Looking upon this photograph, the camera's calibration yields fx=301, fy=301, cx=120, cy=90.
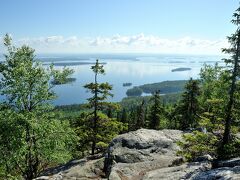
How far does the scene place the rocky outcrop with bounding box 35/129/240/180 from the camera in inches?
795

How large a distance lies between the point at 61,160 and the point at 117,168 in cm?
487

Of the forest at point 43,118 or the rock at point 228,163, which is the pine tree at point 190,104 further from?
the rock at point 228,163

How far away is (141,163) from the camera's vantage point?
26.4 m

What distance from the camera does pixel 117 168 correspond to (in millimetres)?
24422

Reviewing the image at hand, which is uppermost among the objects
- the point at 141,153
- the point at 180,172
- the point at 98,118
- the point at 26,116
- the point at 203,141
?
the point at 26,116

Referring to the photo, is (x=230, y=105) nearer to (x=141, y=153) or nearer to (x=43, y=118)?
(x=141, y=153)

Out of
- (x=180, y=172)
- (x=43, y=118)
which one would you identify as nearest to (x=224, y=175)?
(x=180, y=172)

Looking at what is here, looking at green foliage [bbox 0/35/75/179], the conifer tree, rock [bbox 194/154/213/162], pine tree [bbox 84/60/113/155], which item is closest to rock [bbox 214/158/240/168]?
rock [bbox 194/154/213/162]

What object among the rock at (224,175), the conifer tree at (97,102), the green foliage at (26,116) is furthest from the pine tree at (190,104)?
the rock at (224,175)

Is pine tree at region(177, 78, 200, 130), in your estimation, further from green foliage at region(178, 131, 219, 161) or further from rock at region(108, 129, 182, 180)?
green foliage at region(178, 131, 219, 161)

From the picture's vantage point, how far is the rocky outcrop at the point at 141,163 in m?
20.2

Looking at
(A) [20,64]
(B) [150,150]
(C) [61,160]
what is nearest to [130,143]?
(B) [150,150]

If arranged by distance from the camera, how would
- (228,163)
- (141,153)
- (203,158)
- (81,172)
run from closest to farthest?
(228,163) < (203,158) < (81,172) < (141,153)

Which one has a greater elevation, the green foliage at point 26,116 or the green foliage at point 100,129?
the green foliage at point 26,116
